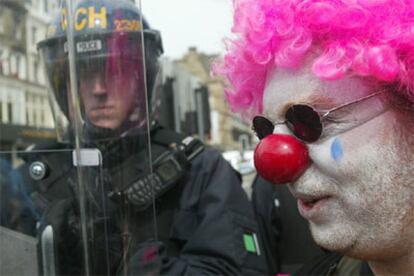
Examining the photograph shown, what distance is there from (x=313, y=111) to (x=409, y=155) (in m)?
0.24

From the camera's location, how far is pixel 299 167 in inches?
49.8

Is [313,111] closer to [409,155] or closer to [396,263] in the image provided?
[409,155]

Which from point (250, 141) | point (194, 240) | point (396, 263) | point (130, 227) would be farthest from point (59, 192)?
point (250, 141)

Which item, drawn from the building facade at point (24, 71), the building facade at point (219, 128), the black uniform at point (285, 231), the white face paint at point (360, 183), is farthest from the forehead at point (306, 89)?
the building facade at point (219, 128)

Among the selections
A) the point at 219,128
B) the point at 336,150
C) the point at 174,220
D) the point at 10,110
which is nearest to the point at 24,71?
the point at 10,110

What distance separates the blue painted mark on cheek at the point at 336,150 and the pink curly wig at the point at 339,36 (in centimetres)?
15

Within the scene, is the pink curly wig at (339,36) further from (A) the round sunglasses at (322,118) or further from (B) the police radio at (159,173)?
(B) the police radio at (159,173)

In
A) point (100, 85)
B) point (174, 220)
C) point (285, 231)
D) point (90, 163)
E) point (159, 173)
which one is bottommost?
point (285, 231)

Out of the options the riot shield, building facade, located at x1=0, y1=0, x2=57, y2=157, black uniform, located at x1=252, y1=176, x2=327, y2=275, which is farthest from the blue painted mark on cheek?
black uniform, located at x1=252, y1=176, x2=327, y2=275

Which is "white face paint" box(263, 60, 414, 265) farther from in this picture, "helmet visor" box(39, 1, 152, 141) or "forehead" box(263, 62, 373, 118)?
"helmet visor" box(39, 1, 152, 141)

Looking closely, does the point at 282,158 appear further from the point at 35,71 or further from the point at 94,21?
the point at 35,71

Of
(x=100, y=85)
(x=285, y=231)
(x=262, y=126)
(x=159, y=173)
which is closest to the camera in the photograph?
(x=262, y=126)

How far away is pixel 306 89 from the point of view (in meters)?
1.28

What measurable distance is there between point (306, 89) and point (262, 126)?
0.21 metres
